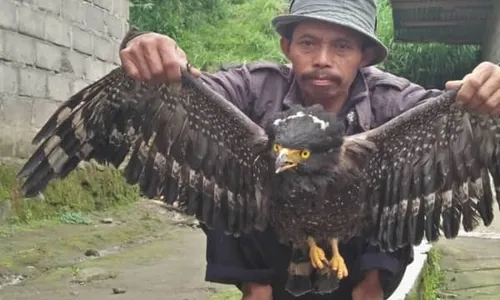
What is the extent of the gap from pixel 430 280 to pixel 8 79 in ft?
10.7

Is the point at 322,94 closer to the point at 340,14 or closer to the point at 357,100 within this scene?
the point at 357,100

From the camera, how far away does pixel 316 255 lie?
2.95 m

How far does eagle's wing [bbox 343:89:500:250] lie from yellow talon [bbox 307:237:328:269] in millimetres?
241

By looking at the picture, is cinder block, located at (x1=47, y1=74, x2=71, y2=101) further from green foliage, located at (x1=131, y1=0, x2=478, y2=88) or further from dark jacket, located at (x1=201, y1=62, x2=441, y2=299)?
green foliage, located at (x1=131, y1=0, x2=478, y2=88)

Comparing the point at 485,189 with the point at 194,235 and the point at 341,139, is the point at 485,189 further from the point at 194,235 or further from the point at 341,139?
the point at 194,235

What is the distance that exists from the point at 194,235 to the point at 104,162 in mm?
3367

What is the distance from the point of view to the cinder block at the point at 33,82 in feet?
19.9

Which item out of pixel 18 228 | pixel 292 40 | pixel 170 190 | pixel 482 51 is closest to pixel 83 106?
pixel 170 190

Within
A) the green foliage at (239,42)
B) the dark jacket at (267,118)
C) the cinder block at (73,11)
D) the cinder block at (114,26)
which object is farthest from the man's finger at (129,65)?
the green foliage at (239,42)

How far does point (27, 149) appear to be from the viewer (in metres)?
6.23

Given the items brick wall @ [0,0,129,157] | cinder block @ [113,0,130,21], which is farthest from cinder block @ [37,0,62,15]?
cinder block @ [113,0,130,21]

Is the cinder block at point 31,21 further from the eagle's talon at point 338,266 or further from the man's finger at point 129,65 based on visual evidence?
the eagle's talon at point 338,266

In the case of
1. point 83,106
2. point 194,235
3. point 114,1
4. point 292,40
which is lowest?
point 194,235

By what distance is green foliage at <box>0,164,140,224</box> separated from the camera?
19.5 feet
